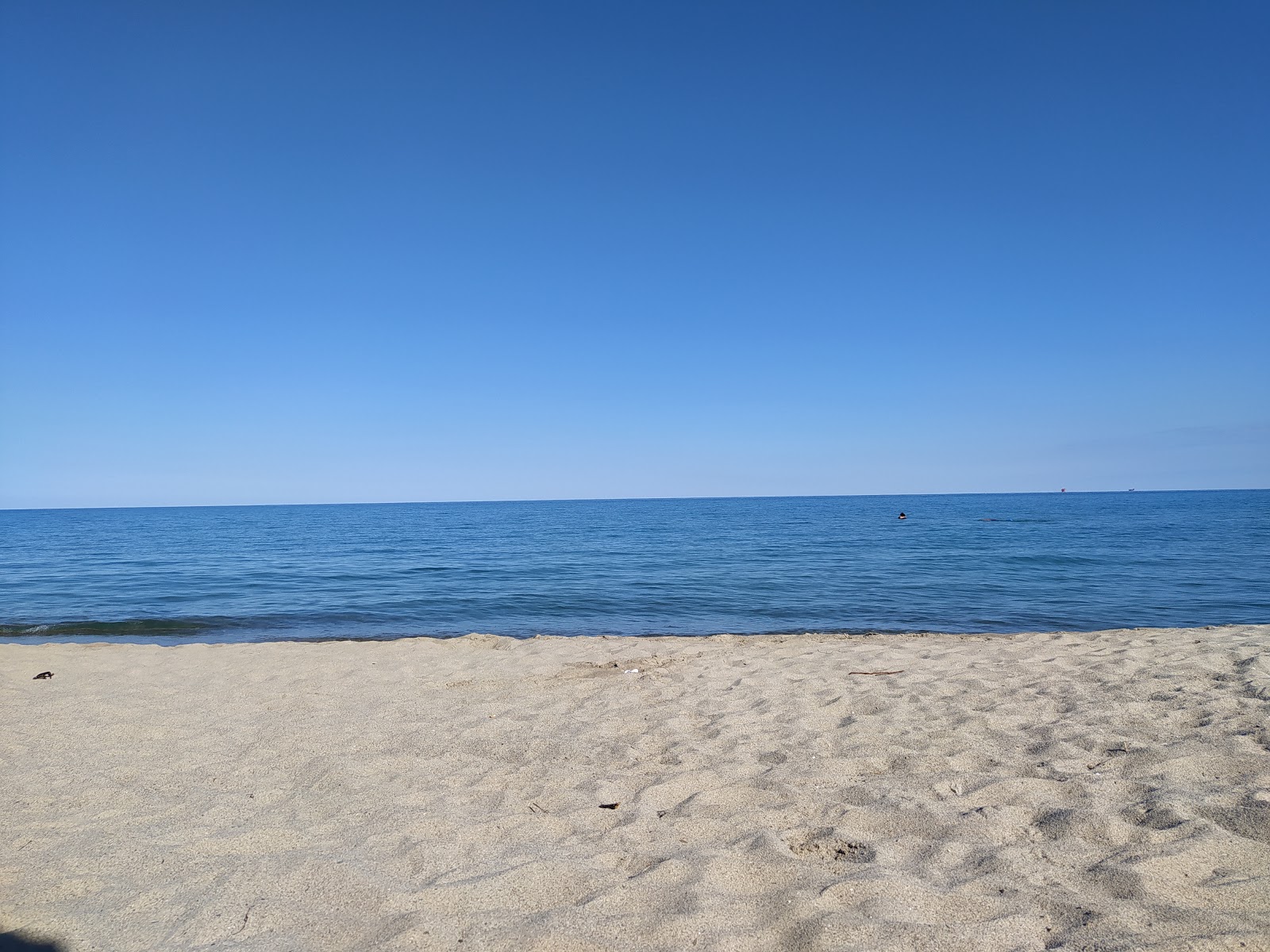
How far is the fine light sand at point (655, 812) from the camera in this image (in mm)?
3090

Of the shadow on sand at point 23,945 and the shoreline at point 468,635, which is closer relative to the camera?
the shadow on sand at point 23,945

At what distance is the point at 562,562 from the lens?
26.2 meters

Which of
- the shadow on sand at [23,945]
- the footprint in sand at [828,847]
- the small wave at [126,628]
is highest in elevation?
the footprint in sand at [828,847]

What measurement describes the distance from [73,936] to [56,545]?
148 ft

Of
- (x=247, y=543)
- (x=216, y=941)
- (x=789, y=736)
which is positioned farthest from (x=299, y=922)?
(x=247, y=543)

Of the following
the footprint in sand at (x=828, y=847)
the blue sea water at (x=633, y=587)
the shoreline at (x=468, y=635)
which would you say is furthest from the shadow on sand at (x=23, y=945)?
the blue sea water at (x=633, y=587)

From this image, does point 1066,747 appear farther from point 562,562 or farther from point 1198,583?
point 562,562

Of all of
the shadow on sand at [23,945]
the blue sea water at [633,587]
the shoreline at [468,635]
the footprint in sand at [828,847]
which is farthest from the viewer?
the blue sea water at [633,587]

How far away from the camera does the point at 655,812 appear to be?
14.1ft

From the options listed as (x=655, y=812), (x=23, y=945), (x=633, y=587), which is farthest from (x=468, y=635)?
(x=23, y=945)

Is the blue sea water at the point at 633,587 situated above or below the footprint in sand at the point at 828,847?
below

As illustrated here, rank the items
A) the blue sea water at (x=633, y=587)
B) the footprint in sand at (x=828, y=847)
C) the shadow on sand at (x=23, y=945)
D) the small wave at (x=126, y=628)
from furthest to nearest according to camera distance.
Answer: the blue sea water at (x=633, y=587)
the small wave at (x=126, y=628)
the footprint in sand at (x=828, y=847)
the shadow on sand at (x=23, y=945)

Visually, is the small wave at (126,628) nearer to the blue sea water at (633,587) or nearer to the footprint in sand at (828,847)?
the blue sea water at (633,587)

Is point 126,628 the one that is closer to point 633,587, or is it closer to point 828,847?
point 633,587
